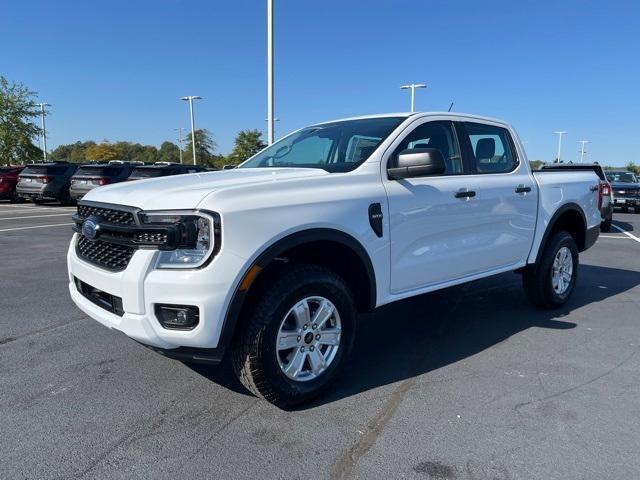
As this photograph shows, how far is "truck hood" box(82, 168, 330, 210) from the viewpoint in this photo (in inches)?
112

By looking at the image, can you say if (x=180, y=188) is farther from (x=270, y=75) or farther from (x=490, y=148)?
(x=270, y=75)

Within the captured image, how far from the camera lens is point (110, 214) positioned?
3.12 metres

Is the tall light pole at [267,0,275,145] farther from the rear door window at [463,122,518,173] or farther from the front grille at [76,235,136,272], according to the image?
the front grille at [76,235,136,272]

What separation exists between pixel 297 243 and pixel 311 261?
15.5 inches

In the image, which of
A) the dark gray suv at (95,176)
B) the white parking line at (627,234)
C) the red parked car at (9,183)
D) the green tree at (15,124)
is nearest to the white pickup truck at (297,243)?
the white parking line at (627,234)

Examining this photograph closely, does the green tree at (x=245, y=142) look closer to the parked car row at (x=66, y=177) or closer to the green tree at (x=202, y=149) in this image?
the green tree at (x=202, y=149)

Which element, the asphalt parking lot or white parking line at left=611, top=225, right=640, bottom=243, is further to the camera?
white parking line at left=611, top=225, right=640, bottom=243

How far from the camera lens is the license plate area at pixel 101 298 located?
119 inches

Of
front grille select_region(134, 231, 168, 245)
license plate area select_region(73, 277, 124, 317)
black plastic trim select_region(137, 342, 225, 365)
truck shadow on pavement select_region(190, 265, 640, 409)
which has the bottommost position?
truck shadow on pavement select_region(190, 265, 640, 409)

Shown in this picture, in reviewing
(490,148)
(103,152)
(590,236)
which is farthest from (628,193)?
(103,152)

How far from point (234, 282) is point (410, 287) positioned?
1.52 m

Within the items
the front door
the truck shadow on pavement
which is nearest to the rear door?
the front door

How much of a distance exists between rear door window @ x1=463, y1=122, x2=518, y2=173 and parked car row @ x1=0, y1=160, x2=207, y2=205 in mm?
14258

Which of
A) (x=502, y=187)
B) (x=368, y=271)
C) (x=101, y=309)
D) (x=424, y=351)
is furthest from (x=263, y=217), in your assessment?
(x=502, y=187)
